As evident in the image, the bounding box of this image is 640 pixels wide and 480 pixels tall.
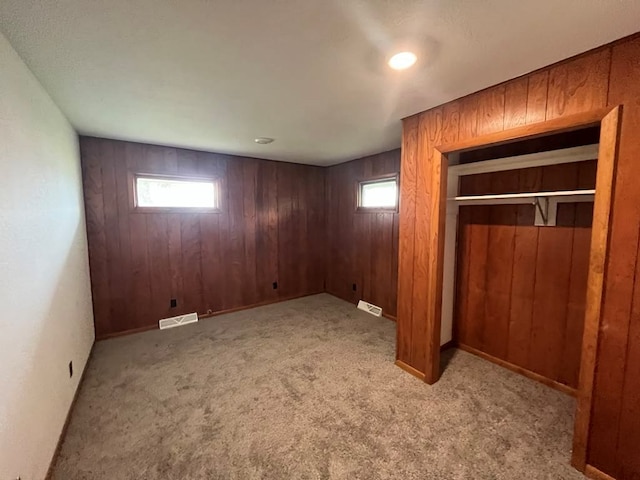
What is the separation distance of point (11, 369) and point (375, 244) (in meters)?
3.60

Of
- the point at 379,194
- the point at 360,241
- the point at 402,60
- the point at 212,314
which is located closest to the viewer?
the point at 402,60

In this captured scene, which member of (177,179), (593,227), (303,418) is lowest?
(303,418)

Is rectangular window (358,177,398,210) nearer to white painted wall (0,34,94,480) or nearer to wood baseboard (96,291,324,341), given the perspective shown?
wood baseboard (96,291,324,341)

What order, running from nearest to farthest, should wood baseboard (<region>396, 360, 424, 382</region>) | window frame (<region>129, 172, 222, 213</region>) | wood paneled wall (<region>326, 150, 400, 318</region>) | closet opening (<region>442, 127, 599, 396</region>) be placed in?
closet opening (<region>442, 127, 599, 396</region>), wood baseboard (<region>396, 360, 424, 382</region>), window frame (<region>129, 172, 222, 213</region>), wood paneled wall (<region>326, 150, 400, 318</region>)

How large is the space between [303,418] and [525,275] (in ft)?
7.16

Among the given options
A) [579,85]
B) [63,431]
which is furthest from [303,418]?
[579,85]

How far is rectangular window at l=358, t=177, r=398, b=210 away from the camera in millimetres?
3734

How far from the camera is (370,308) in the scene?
4.05 m

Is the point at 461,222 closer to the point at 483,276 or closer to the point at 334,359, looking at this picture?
the point at 483,276

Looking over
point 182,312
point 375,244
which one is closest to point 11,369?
point 182,312

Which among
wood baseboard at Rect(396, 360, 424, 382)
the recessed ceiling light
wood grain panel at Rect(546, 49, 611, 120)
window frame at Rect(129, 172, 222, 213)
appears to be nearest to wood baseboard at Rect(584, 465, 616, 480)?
wood baseboard at Rect(396, 360, 424, 382)

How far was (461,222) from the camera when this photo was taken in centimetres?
280

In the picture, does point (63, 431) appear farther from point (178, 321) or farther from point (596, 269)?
point (596, 269)

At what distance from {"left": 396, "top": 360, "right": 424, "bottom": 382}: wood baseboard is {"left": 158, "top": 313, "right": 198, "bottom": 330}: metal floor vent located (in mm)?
2652
